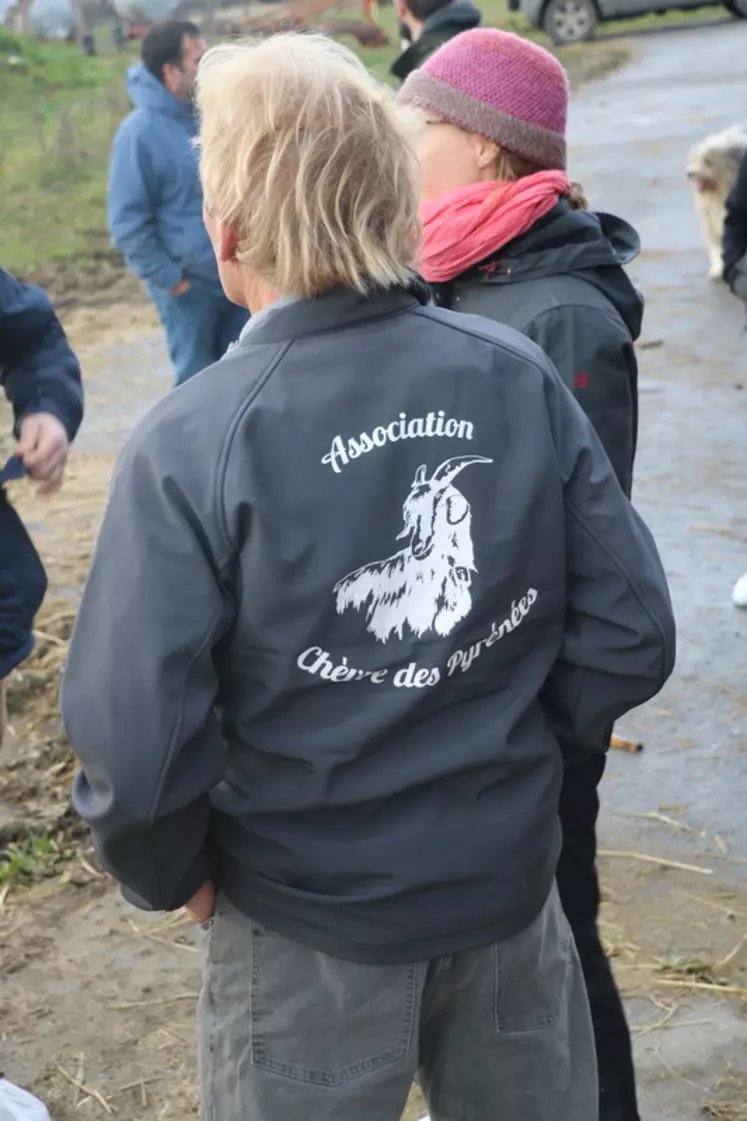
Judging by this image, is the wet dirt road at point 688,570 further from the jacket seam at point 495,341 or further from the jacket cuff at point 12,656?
the jacket seam at point 495,341

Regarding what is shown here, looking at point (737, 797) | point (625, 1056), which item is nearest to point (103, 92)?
point (737, 797)

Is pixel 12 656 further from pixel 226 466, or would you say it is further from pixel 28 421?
pixel 226 466

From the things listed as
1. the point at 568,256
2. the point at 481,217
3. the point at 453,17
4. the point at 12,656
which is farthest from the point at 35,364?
the point at 453,17

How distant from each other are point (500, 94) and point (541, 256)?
1.09 feet

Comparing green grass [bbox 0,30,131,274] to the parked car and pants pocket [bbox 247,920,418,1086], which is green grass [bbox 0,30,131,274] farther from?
pants pocket [bbox 247,920,418,1086]

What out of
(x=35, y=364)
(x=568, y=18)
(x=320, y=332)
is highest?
(x=320, y=332)

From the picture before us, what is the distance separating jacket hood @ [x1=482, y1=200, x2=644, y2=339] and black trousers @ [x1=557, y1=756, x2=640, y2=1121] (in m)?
0.90

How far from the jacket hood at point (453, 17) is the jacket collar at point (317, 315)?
5.51m

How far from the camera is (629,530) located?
204 cm

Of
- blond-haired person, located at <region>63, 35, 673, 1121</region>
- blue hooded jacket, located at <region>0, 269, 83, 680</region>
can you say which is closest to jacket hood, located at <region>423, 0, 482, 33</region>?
blue hooded jacket, located at <region>0, 269, 83, 680</region>

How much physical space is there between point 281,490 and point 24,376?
4.95ft

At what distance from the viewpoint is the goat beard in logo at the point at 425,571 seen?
1852 mm

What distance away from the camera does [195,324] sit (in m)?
6.94

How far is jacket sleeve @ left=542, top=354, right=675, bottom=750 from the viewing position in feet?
6.55
